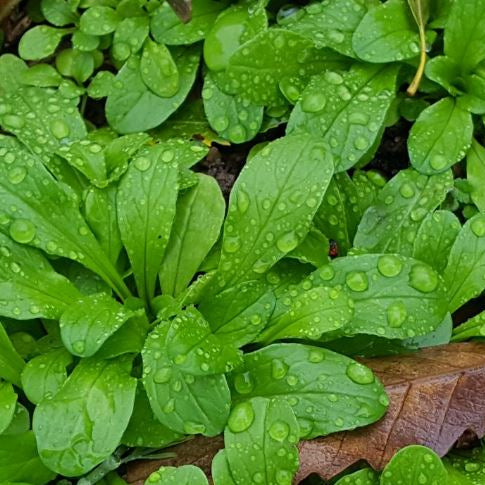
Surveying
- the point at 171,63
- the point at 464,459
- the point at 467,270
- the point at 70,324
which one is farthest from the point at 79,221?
the point at 464,459

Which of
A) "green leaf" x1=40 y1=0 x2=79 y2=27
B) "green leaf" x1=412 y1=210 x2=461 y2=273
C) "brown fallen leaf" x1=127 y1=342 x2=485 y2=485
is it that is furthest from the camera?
"green leaf" x1=40 y1=0 x2=79 y2=27

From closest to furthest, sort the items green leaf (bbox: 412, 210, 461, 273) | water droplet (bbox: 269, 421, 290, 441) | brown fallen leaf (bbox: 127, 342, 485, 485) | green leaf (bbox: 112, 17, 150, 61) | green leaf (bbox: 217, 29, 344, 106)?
1. water droplet (bbox: 269, 421, 290, 441)
2. brown fallen leaf (bbox: 127, 342, 485, 485)
3. green leaf (bbox: 412, 210, 461, 273)
4. green leaf (bbox: 217, 29, 344, 106)
5. green leaf (bbox: 112, 17, 150, 61)

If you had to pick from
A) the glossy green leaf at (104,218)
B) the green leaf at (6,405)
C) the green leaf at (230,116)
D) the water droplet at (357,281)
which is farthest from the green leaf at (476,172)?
the green leaf at (6,405)

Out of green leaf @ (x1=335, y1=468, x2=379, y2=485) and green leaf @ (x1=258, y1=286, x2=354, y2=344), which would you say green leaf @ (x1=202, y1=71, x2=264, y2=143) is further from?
green leaf @ (x1=335, y1=468, x2=379, y2=485)

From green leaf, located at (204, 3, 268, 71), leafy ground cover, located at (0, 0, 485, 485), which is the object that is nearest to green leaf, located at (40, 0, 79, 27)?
leafy ground cover, located at (0, 0, 485, 485)

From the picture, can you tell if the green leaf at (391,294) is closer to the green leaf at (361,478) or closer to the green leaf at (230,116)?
the green leaf at (361,478)

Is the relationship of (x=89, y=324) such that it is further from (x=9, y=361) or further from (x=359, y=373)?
(x=359, y=373)
